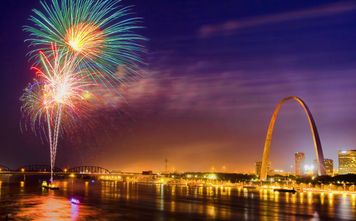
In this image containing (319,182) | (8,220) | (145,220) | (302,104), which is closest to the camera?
(8,220)

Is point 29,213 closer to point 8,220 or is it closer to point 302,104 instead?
point 8,220

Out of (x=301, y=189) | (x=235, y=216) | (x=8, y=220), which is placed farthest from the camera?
(x=301, y=189)

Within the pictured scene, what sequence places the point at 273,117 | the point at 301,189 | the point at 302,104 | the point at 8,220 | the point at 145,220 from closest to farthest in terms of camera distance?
the point at 8,220, the point at 145,220, the point at 302,104, the point at 273,117, the point at 301,189

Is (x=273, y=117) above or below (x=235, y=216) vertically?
above

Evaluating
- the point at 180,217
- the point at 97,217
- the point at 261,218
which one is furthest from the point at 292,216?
the point at 97,217

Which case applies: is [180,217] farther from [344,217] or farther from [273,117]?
[273,117]

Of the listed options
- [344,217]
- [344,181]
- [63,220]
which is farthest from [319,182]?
[63,220]

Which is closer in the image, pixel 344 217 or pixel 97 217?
pixel 97 217

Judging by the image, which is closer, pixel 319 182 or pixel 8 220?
pixel 8 220

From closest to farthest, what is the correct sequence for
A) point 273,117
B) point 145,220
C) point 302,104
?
1. point 145,220
2. point 302,104
3. point 273,117
